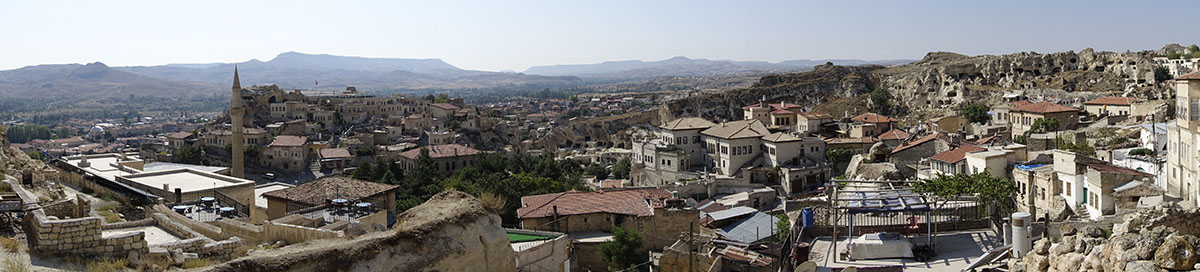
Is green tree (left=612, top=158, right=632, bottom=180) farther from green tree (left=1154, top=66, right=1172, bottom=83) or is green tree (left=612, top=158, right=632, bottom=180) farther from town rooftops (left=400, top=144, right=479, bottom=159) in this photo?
green tree (left=1154, top=66, right=1172, bottom=83)

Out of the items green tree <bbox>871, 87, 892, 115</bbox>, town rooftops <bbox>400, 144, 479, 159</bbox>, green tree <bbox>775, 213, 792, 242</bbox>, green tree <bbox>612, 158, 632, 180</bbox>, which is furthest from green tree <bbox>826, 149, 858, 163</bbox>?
green tree <bbox>871, 87, 892, 115</bbox>

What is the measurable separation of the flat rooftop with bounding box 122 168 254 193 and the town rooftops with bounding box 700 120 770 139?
70.8 ft

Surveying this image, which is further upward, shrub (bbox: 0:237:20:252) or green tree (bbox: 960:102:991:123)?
shrub (bbox: 0:237:20:252)

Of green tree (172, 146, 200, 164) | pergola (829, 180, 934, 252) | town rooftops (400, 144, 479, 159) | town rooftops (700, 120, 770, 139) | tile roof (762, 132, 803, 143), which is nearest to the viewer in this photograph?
pergola (829, 180, 934, 252)

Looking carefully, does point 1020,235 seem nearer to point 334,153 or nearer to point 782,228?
point 782,228

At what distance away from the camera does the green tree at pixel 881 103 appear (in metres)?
68.1

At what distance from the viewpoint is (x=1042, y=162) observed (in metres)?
25.0

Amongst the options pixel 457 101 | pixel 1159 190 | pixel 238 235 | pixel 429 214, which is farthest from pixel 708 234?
pixel 457 101

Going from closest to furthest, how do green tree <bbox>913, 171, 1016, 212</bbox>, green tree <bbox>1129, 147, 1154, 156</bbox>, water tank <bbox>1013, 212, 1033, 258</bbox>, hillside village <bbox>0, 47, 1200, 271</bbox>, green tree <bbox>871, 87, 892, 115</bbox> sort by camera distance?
hillside village <bbox>0, 47, 1200, 271</bbox>
water tank <bbox>1013, 212, 1033, 258</bbox>
green tree <bbox>913, 171, 1016, 212</bbox>
green tree <bbox>1129, 147, 1154, 156</bbox>
green tree <bbox>871, 87, 892, 115</bbox>

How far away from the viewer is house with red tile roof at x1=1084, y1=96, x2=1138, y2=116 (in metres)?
43.0

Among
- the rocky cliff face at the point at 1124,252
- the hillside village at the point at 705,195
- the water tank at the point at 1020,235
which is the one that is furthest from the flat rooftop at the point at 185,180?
the rocky cliff face at the point at 1124,252

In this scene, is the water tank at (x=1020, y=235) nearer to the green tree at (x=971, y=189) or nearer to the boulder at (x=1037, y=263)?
the boulder at (x=1037, y=263)

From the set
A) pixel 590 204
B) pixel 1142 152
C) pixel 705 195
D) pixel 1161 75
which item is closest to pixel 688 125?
pixel 705 195

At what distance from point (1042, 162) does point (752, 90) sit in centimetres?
5965
